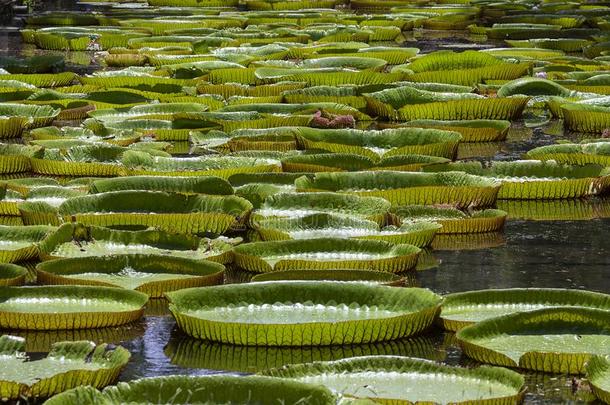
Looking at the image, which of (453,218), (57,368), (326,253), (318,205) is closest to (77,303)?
(57,368)

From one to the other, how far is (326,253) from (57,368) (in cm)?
158

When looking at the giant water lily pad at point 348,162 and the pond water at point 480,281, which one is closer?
the pond water at point 480,281

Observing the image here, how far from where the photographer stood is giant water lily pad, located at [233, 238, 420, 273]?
5195mm

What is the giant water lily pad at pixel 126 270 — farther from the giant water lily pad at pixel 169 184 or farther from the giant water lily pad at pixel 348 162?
the giant water lily pad at pixel 348 162

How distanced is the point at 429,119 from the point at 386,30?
883 cm

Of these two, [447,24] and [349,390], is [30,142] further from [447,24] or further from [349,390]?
[447,24]

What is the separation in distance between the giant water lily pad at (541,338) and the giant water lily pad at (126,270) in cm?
109

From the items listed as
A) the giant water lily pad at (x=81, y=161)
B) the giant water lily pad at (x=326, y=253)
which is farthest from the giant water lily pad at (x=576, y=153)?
the giant water lily pad at (x=326, y=253)

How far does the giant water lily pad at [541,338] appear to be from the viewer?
3.99 meters

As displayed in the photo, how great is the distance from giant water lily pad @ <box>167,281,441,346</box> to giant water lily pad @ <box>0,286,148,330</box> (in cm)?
16

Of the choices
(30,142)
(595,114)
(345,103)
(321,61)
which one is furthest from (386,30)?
(30,142)

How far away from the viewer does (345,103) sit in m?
10.3

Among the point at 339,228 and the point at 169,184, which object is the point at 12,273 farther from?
the point at 169,184

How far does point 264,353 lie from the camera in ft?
13.9
